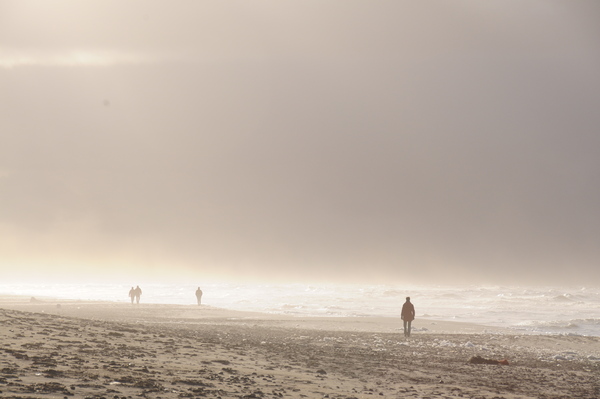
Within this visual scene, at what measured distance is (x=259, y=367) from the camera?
51.8 feet

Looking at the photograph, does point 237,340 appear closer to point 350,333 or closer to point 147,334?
point 147,334

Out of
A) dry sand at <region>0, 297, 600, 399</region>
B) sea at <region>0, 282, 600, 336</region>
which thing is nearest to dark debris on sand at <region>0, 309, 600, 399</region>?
dry sand at <region>0, 297, 600, 399</region>

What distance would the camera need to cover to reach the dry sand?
1156cm

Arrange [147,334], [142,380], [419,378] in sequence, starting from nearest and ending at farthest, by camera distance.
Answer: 1. [142,380]
2. [419,378]
3. [147,334]

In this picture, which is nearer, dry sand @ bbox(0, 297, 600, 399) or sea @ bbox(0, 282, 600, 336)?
dry sand @ bbox(0, 297, 600, 399)

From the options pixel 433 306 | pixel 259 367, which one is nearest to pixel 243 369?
pixel 259 367

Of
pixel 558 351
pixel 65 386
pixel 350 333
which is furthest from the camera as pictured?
pixel 350 333

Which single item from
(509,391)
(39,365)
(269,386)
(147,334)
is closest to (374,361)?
(509,391)

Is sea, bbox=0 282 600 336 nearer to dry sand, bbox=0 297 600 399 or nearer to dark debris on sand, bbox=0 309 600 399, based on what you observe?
dry sand, bbox=0 297 600 399

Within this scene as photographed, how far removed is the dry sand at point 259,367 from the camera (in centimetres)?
1156

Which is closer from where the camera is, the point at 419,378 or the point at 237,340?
the point at 419,378

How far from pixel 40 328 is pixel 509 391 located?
1455 cm

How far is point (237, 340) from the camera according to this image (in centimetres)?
2300

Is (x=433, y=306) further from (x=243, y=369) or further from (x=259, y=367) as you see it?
(x=243, y=369)
